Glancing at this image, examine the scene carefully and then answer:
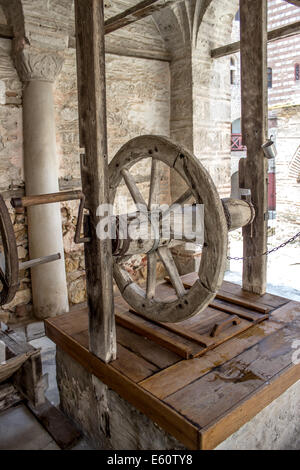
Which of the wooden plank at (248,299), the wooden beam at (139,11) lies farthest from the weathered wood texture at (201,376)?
the wooden beam at (139,11)

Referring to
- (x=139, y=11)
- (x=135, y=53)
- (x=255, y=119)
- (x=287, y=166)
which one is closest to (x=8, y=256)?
(x=255, y=119)

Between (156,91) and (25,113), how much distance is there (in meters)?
2.00

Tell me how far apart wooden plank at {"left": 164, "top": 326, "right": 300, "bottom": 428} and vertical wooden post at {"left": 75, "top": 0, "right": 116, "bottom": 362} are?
56 cm

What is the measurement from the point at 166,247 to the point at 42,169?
2228 millimetres

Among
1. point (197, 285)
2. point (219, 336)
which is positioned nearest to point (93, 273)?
point (197, 285)

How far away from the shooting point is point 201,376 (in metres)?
2.02

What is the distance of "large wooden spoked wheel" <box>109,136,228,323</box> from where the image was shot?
6.95 ft

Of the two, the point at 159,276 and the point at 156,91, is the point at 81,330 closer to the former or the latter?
the point at 159,276

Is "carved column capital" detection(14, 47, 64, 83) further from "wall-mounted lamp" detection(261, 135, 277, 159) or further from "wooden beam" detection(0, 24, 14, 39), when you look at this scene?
"wall-mounted lamp" detection(261, 135, 277, 159)

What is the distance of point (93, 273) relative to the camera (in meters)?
2.16

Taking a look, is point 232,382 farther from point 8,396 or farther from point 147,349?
point 8,396

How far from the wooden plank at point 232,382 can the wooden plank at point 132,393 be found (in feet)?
0.15

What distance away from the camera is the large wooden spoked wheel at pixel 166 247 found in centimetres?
212
